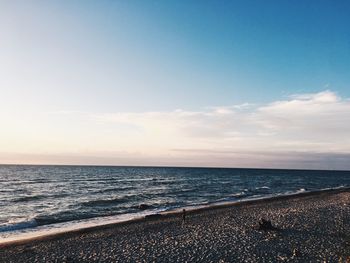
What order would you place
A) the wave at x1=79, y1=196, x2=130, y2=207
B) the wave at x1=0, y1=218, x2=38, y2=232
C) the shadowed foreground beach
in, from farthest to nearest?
the wave at x1=79, y1=196, x2=130, y2=207, the wave at x1=0, y1=218, x2=38, y2=232, the shadowed foreground beach

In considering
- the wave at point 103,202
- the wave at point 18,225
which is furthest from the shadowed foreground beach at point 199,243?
the wave at point 103,202

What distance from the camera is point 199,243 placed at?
20.2 meters

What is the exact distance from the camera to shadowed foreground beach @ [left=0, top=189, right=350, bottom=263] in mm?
17562

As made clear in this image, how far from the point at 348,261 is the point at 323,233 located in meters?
8.15

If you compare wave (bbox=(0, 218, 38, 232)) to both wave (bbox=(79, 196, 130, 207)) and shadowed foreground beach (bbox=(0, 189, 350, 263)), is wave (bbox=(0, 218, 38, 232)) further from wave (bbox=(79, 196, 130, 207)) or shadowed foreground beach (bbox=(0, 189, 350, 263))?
wave (bbox=(79, 196, 130, 207))

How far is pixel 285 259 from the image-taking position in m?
17.0

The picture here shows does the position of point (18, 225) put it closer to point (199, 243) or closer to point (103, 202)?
point (103, 202)

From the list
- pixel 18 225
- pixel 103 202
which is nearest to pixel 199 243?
pixel 18 225

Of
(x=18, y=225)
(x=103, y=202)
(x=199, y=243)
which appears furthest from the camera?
(x=103, y=202)

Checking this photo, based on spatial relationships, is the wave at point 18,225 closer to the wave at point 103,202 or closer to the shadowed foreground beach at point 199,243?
the shadowed foreground beach at point 199,243

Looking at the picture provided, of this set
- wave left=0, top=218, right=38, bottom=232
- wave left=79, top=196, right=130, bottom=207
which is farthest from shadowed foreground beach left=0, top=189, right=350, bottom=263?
wave left=79, top=196, right=130, bottom=207

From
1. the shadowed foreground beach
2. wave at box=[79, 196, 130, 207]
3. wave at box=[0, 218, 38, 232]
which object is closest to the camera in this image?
the shadowed foreground beach

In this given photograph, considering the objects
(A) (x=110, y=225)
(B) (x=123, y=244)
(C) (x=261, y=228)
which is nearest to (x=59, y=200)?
(A) (x=110, y=225)

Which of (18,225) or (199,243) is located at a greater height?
(199,243)
